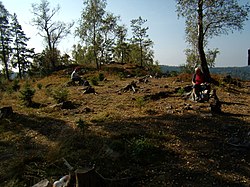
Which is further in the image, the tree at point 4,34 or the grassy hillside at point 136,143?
the tree at point 4,34

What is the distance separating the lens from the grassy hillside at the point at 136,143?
17.9 ft

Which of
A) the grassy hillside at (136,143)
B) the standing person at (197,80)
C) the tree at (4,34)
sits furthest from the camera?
the tree at (4,34)

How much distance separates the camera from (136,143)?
20.5 feet

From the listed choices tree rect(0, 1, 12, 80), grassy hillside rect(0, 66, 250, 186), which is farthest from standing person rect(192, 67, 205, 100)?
tree rect(0, 1, 12, 80)

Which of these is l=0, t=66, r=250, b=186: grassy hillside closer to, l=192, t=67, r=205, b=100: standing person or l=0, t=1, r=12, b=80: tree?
l=192, t=67, r=205, b=100: standing person

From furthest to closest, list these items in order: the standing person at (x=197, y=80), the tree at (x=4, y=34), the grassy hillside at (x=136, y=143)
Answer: the tree at (x=4, y=34)
the standing person at (x=197, y=80)
the grassy hillside at (x=136, y=143)

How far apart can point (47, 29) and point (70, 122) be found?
95.1 ft

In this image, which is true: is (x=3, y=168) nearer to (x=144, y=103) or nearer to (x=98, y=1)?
(x=144, y=103)

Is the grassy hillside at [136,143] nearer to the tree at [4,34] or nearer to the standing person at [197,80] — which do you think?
the standing person at [197,80]

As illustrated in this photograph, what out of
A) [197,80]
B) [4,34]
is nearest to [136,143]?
[197,80]

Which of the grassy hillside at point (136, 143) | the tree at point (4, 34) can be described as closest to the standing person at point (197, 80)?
the grassy hillside at point (136, 143)

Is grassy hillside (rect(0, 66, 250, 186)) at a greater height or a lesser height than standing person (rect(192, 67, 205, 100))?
lesser

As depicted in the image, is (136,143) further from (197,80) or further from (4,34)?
(4,34)

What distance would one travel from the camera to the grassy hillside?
5.46 m
